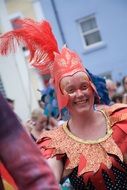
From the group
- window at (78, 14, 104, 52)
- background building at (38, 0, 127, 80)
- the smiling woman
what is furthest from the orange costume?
window at (78, 14, 104, 52)

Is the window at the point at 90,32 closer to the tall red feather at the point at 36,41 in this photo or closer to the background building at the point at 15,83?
the background building at the point at 15,83

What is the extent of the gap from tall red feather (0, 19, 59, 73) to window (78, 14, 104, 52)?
626 inches

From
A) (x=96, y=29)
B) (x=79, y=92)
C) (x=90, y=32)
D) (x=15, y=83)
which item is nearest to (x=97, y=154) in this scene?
(x=79, y=92)

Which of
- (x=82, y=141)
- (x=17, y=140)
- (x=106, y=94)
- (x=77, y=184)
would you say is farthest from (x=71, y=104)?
(x=17, y=140)

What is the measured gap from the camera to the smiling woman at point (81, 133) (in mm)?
3273

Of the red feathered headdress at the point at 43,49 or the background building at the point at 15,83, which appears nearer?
the red feathered headdress at the point at 43,49

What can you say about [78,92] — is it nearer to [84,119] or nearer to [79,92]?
[79,92]

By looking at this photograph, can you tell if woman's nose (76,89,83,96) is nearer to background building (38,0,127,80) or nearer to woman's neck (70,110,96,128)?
woman's neck (70,110,96,128)

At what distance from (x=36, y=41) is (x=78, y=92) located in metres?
0.50

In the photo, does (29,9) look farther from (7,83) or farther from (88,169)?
(88,169)

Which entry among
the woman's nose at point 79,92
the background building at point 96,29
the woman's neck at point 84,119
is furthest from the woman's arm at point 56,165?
the background building at point 96,29

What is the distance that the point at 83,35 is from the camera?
19.7 metres

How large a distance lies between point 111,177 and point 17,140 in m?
1.90

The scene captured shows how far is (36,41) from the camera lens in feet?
11.7
